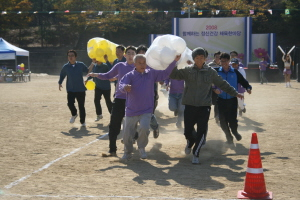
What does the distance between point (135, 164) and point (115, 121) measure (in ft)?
3.58

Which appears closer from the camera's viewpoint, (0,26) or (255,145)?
(255,145)

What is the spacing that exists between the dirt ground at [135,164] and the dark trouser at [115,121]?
0.29 m

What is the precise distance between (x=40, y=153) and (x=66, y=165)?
4.07ft

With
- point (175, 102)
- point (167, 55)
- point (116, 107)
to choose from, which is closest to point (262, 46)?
point (175, 102)

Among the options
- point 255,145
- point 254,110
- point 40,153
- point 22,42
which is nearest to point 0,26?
point 22,42

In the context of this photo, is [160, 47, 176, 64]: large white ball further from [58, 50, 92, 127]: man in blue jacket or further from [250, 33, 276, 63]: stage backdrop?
[250, 33, 276, 63]: stage backdrop

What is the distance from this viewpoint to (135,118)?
7734 millimetres

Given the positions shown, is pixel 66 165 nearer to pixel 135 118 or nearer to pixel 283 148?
pixel 135 118

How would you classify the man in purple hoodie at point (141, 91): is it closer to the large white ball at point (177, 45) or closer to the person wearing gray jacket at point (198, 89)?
the large white ball at point (177, 45)

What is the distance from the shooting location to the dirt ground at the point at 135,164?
5.86 m

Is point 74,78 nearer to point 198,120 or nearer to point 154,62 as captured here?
point 154,62

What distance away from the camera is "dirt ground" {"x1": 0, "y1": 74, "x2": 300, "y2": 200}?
586cm

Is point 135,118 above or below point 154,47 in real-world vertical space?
below

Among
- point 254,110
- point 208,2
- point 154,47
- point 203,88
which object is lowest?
point 254,110
